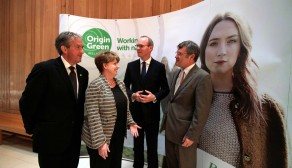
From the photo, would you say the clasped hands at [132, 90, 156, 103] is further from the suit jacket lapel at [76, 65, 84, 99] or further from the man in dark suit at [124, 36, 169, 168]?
the suit jacket lapel at [76, 65, 84, 99]

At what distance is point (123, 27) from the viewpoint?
3484 mm

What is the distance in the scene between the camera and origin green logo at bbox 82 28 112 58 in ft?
11.4

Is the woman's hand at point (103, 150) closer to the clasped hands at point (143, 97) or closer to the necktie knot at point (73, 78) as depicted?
the necktie knot at point (73, 78)

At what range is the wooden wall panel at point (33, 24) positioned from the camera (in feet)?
12.5

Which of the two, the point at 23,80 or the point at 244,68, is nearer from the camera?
the point at 244,68

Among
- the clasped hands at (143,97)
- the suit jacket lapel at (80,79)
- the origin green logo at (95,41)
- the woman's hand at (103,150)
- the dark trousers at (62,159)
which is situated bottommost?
the dark trousers at (62,159)

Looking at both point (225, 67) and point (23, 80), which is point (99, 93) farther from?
point (23, 80)

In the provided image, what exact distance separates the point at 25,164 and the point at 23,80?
88.8 inches

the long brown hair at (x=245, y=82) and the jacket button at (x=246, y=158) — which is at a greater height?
the long brown hair at (x=245, y=82)

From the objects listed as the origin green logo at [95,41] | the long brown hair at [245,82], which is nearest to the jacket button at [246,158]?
the long brown hair at [245,82]

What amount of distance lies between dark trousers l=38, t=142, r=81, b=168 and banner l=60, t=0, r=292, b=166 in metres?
1.62

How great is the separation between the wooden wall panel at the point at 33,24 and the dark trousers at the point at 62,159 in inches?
96.4

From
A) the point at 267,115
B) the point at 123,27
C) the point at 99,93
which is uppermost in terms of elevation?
the point at 123,27

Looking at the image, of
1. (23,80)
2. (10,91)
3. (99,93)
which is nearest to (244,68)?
(99,93)
